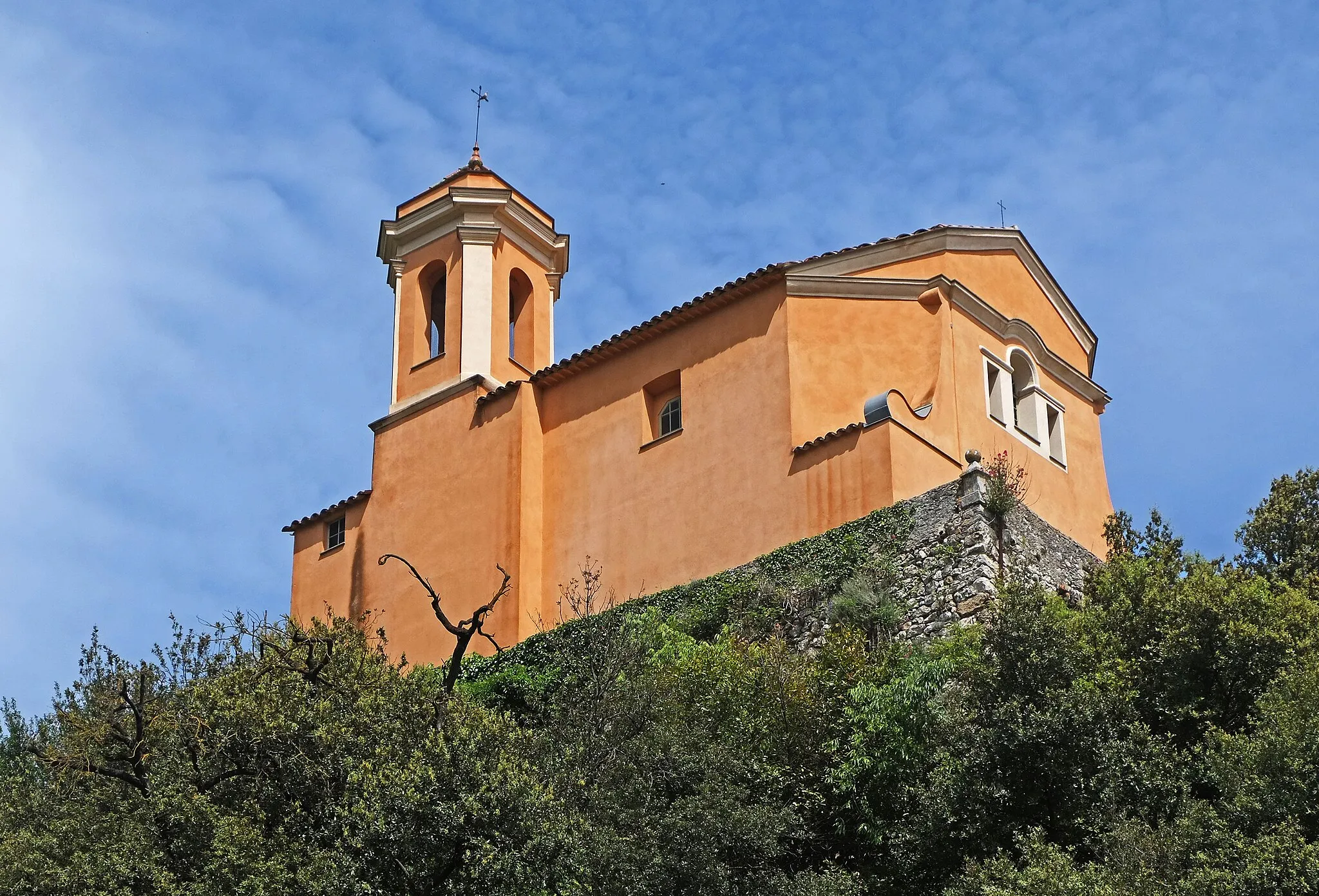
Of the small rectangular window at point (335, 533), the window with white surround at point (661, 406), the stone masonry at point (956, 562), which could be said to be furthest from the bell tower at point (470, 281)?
the stone masonry at point (956, 562)

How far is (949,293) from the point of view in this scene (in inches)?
1063

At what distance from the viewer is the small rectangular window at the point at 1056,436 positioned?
28.6 meters

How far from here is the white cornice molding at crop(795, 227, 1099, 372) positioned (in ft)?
87.8

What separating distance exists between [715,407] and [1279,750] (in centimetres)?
1128

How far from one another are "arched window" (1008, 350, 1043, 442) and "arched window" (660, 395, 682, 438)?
5207 mm

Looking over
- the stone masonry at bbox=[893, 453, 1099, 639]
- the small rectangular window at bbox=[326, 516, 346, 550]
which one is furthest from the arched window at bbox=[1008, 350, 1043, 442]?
the small rectangular window at bbox=[326, 516, 346, 550]

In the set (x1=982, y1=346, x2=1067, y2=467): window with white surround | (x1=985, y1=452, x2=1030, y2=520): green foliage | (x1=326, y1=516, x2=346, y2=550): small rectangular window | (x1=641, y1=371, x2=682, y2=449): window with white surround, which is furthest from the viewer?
(x1=326, y1=516, x2=346, y2=550): small rectangular window

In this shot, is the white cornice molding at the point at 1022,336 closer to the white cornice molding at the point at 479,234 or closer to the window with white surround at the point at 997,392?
the window with white surround at the point at 997,392

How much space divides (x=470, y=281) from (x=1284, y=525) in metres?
14.0

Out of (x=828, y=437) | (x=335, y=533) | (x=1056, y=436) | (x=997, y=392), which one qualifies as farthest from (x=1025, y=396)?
(x=335, y=533)

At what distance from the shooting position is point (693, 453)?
2675cm

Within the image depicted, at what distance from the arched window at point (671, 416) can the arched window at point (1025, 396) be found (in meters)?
5.21

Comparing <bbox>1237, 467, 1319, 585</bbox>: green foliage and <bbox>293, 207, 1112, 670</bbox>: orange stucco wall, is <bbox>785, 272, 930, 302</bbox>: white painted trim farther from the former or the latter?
<bbox>1237, 467, 1319, 585</bbox>: green foliage

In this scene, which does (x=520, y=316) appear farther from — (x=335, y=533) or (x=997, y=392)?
(x=997, y=392)
